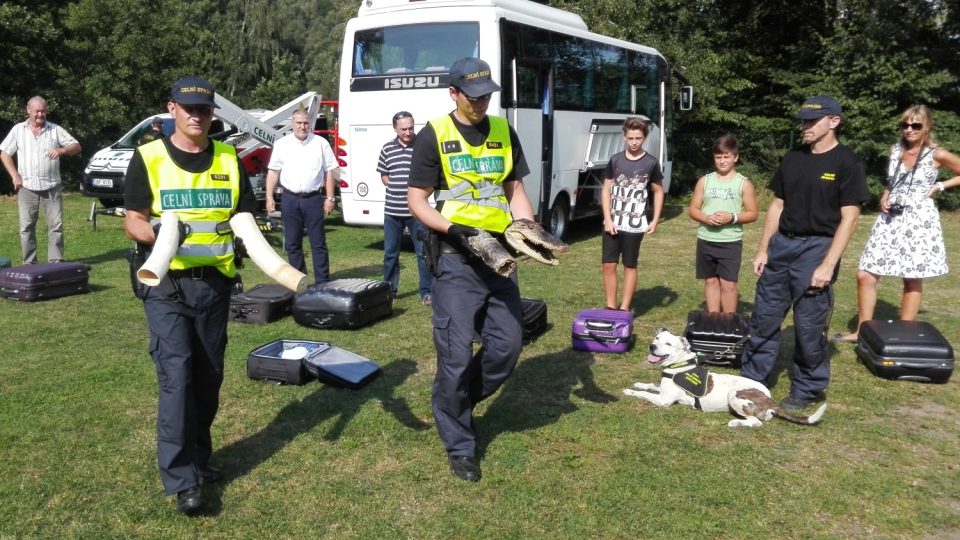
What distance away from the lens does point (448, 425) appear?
13.9 feet

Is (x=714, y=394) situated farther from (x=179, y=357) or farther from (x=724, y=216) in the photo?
(x=179, y=357)

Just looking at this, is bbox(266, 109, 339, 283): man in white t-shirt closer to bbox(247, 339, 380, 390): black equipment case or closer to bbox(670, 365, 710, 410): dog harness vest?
bbox(247, 339, 380, 390): black equipment case

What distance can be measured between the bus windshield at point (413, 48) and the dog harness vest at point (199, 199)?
24.6 ft

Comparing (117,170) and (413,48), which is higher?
(413,48)

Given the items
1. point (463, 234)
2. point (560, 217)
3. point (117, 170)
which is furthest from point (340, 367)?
point (117, 170)

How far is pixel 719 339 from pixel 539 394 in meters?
1.69

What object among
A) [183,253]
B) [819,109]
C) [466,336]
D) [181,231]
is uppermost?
[819,109]

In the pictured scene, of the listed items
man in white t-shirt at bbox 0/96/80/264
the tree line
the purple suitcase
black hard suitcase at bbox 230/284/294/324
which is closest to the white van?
man in white t-shirt at bbox 0/96/80/264

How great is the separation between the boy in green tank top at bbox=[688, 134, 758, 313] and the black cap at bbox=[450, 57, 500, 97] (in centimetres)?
328

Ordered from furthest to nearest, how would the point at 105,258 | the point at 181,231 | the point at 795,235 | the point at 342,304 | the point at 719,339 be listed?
the point at 105,258 < the point at 342,304 < the point at 719,339 < the point at 795,235 < the point at 181,231

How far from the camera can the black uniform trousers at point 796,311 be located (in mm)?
5102

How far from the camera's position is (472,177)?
4164mm

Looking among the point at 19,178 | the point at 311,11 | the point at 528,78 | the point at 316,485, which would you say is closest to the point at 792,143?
the point at 528,78

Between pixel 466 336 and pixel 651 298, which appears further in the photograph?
pixel 651 298
